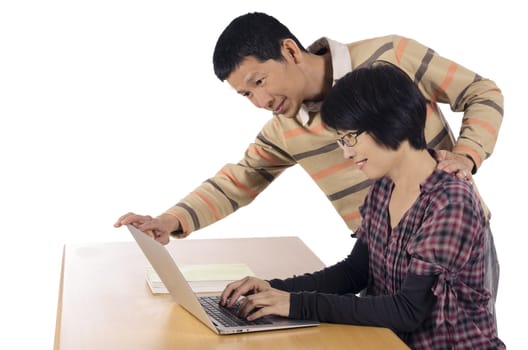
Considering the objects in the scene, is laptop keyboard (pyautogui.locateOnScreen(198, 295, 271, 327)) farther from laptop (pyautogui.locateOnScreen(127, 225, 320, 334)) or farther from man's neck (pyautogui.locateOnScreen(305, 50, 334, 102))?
man's neck (pyautogui.locateOnScreen(305, 50, 334, 102))

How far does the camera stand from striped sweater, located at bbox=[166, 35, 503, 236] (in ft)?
7.09

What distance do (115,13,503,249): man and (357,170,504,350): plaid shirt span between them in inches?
7.7

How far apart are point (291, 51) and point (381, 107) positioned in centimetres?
52

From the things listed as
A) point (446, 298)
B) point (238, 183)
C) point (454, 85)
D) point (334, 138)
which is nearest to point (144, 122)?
point (238, 183)

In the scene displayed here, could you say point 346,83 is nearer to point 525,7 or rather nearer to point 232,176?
point 232,176

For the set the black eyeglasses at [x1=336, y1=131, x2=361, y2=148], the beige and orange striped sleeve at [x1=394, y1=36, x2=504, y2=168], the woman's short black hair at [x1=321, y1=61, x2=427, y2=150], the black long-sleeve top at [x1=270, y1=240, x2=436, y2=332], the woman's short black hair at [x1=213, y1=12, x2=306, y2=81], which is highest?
the woman's short black hair at [x1=213, y1=12, x2=306, y2=81]

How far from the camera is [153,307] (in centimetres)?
199

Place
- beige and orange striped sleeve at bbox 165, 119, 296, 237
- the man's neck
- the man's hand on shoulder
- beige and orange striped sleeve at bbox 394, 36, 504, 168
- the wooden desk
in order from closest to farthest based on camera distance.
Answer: the wooden desk < the man's hand on shoulder < beige and orange striped sleeve at bbox 394, 36, 504, 168 < the man's neck < beige and orange striped sleeve at bbox 165, 119, 296, 237

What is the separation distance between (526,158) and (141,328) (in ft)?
9.44

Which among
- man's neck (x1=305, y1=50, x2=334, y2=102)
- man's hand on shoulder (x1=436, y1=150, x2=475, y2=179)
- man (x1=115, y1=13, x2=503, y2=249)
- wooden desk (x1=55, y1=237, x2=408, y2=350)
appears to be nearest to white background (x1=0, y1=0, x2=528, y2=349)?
wooden desk (x1=55, y1=237, x2=408, y2=350)

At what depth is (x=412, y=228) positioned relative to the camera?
1850 mm

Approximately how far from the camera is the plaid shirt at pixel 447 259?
68.6 inches

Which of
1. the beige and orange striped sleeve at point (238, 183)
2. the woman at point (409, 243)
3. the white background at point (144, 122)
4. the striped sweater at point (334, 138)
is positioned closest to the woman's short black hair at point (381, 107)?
the woman at point (409, 243)

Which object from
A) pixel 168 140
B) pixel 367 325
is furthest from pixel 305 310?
pixel 168 140
